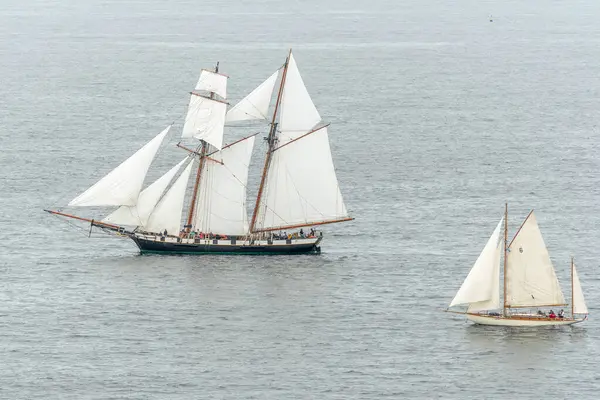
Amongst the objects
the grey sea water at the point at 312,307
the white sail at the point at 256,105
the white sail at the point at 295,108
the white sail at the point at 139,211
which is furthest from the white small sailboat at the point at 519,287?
the white sail at the point at 139,211

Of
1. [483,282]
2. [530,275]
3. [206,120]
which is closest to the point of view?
[483,282]

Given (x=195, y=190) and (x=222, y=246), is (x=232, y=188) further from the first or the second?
(x=222, y=246)

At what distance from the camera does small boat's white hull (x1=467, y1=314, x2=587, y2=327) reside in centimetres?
11475

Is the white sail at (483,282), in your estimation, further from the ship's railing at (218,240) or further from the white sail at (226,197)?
the white sail at (226,197)

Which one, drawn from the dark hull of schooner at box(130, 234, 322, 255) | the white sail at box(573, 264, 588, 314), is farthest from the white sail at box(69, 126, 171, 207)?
the white sail at box(573, 264, 588, 314)

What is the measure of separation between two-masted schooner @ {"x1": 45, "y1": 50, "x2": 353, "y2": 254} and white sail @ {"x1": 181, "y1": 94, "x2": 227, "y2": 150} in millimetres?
96

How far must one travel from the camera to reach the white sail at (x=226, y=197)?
142 meters

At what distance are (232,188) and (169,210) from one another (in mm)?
6897

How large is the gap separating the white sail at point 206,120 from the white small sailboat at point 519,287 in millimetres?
34198

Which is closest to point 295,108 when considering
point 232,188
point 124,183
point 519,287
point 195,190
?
point 232,188

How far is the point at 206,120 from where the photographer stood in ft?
461

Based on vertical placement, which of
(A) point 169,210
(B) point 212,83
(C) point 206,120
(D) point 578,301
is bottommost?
(D) point 578,301

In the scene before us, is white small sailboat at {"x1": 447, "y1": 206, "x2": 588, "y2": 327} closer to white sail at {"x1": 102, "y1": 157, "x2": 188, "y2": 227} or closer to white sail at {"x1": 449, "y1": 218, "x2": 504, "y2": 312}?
white sail at {"x1": 449, "y1": 218, "x2": 504, "y2": 312}

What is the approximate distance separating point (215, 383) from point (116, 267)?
34095mm
